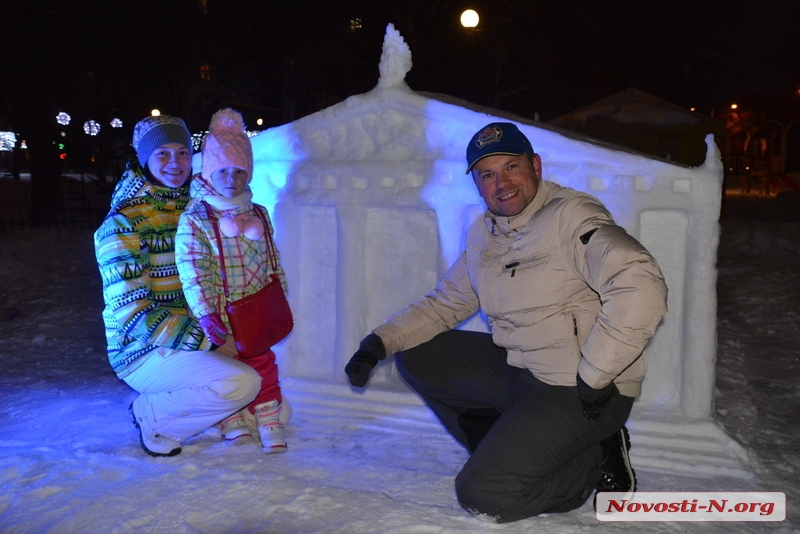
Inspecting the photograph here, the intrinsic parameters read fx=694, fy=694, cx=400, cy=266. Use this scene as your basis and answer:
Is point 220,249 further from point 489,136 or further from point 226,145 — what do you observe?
point 489,136

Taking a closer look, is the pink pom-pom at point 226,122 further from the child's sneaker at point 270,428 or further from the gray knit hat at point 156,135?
the child's sneaker at point 270,428

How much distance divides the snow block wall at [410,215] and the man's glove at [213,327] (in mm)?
1078

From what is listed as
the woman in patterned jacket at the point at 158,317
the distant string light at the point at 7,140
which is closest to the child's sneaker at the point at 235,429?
the woman in patterned jacket at the point at 158,317

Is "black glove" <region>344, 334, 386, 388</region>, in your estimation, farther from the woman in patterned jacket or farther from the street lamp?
the street lamp

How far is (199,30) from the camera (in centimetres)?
1823

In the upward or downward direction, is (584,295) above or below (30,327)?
above

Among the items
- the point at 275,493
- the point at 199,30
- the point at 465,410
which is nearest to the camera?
the point at 275,493

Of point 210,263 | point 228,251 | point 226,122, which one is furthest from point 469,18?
point 210,263

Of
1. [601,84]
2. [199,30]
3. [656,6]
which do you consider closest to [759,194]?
[601,84]

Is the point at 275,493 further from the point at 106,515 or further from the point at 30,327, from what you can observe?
the point at 30,327

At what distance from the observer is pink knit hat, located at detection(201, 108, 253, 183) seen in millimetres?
3770

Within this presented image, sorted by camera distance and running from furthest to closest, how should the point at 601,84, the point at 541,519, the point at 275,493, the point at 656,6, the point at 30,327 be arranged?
the point at 656,6
the point at 601,84
the point at 30,327
the point at 275,493
the point at 541,519

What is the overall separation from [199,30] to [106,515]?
17296mm

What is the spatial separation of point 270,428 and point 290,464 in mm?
295
